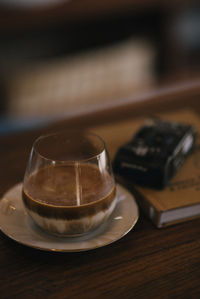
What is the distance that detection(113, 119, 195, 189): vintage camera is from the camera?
49 centimetres

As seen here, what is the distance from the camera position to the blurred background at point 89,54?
1472 millimetres

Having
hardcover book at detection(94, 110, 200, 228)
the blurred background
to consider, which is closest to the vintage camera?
hardcover book at detection(94, 110, 200, 228)

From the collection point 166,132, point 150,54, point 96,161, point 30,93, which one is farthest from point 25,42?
point 96,161

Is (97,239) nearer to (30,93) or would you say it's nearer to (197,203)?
(197,203)

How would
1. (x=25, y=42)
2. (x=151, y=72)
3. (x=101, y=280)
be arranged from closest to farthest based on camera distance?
(x=101, y=280) → (x=25, y=42) → (x=151, y=72)

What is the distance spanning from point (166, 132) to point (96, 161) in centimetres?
19

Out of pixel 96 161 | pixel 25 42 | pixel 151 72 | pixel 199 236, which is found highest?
pixel 96 161

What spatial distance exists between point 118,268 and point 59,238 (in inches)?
2.9

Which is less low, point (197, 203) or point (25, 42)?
point (197, 203)

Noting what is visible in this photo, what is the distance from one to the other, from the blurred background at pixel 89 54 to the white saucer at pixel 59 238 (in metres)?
0.99

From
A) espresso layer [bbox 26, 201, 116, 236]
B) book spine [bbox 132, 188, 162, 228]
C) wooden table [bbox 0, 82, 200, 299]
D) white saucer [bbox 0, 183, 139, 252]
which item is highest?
espresso layer [bbox 26, 201, 116, 236]

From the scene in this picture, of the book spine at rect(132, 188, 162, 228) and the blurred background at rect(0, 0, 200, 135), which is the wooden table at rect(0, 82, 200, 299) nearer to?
the book spine at rect(132, 188, 162, 228)

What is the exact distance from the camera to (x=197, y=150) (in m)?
0.59

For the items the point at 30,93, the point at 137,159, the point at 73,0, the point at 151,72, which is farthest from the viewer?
the point at 151,72
